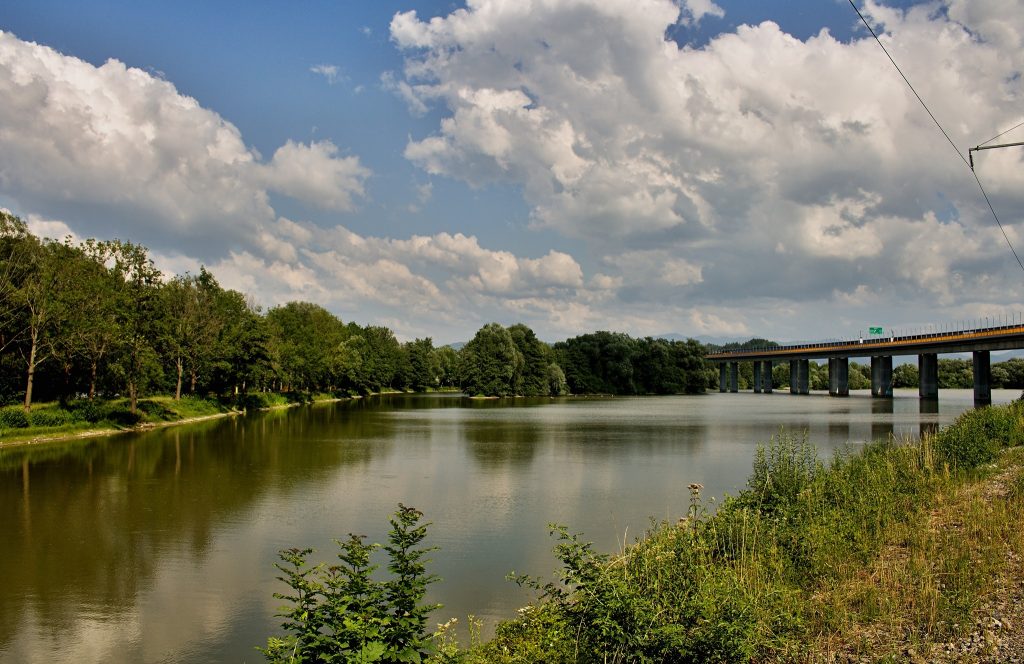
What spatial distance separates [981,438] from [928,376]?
83.1 m

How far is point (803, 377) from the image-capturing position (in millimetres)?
136750

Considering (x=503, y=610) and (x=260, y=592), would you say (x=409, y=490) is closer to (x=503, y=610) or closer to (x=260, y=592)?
(x=260, y=592)

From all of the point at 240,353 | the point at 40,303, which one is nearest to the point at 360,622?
the point at 40,303

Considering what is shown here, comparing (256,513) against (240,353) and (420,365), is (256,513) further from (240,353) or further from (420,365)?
(420,365)

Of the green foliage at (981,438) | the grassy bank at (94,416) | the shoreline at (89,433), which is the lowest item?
the shoreline at (89,433)

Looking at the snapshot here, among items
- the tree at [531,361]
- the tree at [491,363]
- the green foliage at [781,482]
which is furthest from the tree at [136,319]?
the tree at [531,361]

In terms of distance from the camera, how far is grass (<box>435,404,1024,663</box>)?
790cm

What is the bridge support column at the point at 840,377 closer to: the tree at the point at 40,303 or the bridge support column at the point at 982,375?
the bridge support column at the point at 982,375

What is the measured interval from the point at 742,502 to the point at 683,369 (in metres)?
135

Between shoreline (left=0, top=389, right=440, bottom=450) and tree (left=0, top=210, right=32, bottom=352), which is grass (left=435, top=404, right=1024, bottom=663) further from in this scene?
tree (left=0, top=210, right=32, bottom=352)

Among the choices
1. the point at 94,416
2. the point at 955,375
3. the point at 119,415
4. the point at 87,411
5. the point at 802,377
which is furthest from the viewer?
the point at 955,375

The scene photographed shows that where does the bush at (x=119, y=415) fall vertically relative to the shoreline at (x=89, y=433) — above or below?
above

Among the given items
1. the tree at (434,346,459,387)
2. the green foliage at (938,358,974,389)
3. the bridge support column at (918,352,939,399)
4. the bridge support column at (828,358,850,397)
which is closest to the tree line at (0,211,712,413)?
the tree at (434,346,459,387)

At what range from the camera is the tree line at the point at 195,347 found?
44625 mm
